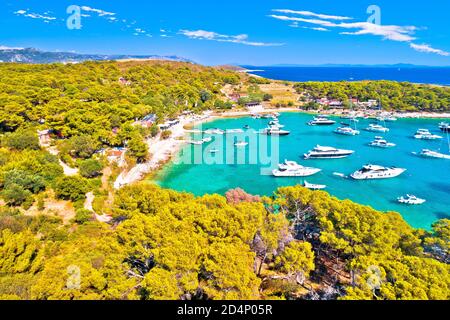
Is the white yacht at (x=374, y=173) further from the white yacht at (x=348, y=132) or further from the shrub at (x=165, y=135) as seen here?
the shrub at (x=165, y=135)

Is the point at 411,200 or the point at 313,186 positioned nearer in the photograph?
the point at 411,200

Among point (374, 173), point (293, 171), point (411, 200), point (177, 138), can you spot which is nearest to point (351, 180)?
point (374, 173)

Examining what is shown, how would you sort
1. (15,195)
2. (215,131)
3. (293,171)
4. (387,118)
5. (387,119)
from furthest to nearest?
(387,118), (387,119), (215,131), (293,171), (15,195)

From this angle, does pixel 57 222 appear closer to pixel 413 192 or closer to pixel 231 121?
pixel 413 192

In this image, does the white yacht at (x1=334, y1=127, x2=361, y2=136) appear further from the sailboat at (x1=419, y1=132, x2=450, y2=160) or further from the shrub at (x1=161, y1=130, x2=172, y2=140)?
Answer: the shrub at (x1=161, y1=130, x2=172, y2=140)

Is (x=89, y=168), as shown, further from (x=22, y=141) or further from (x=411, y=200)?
(x=411, y=200)

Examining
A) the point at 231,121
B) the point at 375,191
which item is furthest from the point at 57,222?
the point at 231,121

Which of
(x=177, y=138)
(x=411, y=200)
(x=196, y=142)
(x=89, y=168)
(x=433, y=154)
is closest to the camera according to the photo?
(x=411, y=200)
